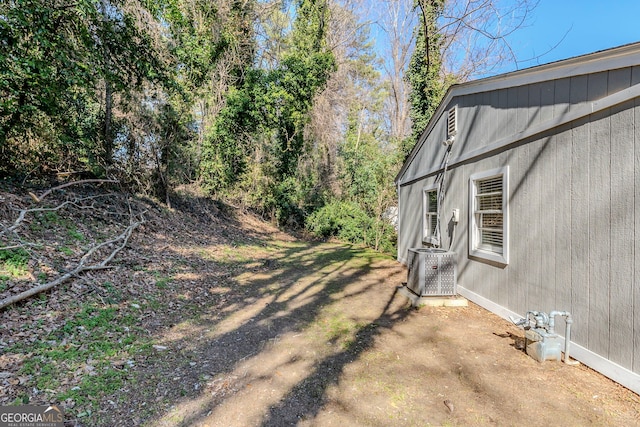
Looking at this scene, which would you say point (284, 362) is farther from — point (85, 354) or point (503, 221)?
point (503, 221)

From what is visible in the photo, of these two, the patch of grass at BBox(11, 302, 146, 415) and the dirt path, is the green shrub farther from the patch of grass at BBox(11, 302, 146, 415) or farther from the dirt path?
the patch of grass at BBox(11, 302, 146, 415)

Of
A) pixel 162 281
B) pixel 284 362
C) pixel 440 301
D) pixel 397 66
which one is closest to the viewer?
pixel 284 362

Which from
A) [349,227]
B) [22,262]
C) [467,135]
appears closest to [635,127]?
[467,135]

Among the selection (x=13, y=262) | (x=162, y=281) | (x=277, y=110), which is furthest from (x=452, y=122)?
(x=277, y=110)

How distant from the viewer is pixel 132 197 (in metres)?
8.79

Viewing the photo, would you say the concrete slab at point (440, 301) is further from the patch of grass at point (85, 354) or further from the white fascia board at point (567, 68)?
the patch of grass at point (85, 354)

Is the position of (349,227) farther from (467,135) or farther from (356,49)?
(356,49)

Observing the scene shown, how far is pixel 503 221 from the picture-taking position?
14.6 ft

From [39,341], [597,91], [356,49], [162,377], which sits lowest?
[162,377]

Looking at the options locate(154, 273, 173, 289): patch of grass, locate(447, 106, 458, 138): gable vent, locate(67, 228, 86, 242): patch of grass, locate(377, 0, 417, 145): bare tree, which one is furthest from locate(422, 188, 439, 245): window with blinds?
locate(377, 0, 417, 145): bare tree

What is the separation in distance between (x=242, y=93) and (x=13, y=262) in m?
11.1

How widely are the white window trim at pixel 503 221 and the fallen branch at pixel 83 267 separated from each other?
6.32 metres

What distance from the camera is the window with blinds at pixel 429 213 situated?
727 cm

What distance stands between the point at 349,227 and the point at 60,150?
10.7 m
